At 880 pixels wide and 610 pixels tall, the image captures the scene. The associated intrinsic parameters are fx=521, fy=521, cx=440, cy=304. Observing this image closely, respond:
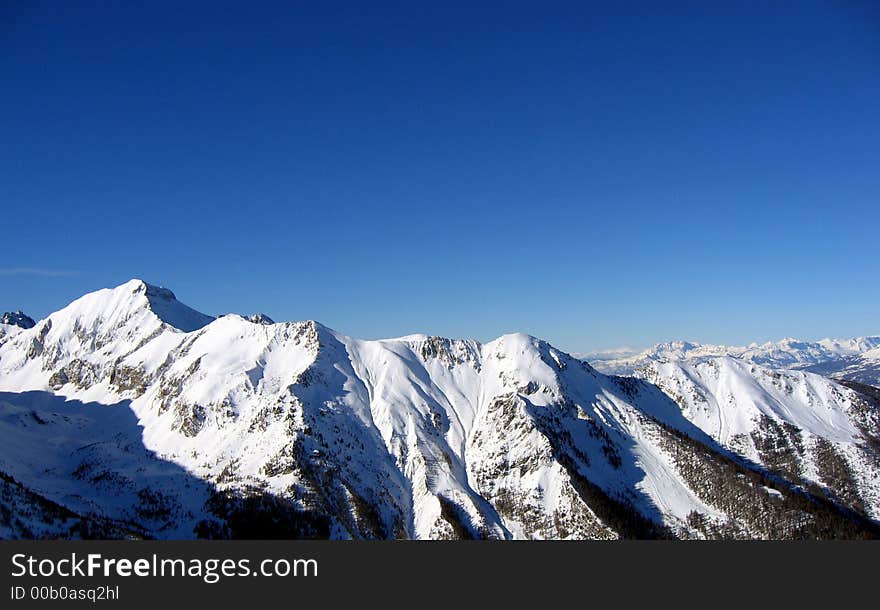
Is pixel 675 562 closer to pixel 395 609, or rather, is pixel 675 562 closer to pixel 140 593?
pixel 395 609

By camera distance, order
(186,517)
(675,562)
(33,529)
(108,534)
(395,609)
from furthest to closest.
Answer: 1. (186,517)
2. (108,534)
3. (33,529)
4. (675,562)
5. (395,609)

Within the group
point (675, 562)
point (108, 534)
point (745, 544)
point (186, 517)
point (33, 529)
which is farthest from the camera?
point (186, 517)

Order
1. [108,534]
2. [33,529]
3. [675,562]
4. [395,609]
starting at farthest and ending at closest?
[108,534], [33,529], [675,562], [395,609]

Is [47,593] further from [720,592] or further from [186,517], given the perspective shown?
[186,517]

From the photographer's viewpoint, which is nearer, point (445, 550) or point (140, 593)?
point (140, 593)

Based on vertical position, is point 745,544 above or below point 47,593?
below

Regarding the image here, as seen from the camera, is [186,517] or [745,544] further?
[186,517]

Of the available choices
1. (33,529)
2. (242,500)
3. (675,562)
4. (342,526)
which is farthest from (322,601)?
(242,500)

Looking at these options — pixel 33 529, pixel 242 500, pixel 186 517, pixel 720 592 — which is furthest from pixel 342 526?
pixel 720 592

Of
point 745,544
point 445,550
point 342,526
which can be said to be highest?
point 445,550
